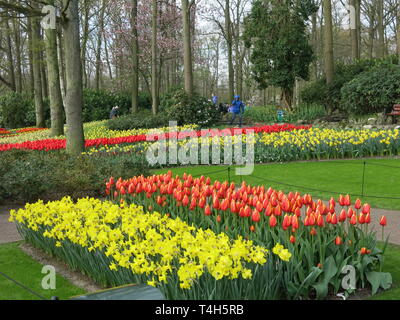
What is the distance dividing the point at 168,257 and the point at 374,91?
1568cm

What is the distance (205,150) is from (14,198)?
5279 millimetres

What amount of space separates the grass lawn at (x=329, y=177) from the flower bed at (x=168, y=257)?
334 cm

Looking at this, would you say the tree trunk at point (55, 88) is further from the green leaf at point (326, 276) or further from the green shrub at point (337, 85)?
the green leaf at point (326, 276)

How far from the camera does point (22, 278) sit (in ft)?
14.8

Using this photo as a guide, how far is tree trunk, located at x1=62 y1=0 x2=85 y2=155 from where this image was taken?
1108cm

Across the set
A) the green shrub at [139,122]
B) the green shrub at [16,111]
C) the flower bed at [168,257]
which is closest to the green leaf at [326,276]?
the flower bed at [168,257]

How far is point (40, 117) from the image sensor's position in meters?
26.5

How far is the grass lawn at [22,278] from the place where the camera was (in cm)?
403

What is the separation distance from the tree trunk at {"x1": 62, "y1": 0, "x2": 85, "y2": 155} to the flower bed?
6834 millimetres

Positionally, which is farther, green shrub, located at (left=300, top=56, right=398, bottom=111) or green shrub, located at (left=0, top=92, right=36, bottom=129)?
green shrub, located at (left=0, top=92, right=36, bottom=129)

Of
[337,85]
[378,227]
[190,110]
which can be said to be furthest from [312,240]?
[337,85]

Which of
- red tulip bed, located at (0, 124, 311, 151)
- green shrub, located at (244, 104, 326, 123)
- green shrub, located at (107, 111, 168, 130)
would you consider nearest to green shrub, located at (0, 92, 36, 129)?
green shrub, located at (107, 111, 168, 130)

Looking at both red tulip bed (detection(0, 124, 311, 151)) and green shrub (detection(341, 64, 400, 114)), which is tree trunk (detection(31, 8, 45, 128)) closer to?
red tulip bed (detection(0, 124, 311, 151))
